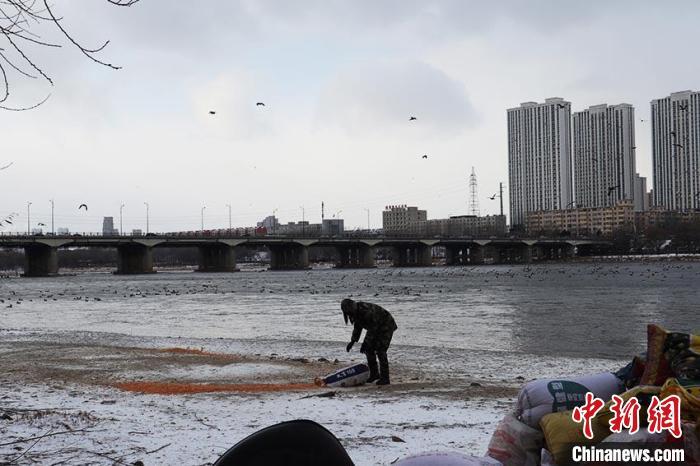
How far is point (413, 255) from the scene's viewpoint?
172 metres

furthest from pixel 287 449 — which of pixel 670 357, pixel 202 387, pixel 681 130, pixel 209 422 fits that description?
pixel 681 130

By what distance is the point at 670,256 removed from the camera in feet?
500

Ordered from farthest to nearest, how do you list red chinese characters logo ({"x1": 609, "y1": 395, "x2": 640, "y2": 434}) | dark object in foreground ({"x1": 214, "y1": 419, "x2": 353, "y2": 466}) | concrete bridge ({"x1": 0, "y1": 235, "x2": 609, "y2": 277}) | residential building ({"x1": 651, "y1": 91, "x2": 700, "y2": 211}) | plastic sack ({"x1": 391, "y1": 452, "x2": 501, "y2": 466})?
1. residential building ({"x1": 651, "y1": 91, "x2": 700, "y2": 211})
2. concrete bridge ({"x1": 0, "y1": 235, "x2": 609, "y2": 277})
3. red chinese characters logo ({"x1": 609, "y1": 395, "x2": 640, "y2": 434})
4. plastic sack ({"x1": 391, "y1": 452, "x2": 501, "y2": 466})
5. dark object in foreground ({"x1": 214, "y1": 419, "x2": 353, "y2": 466})

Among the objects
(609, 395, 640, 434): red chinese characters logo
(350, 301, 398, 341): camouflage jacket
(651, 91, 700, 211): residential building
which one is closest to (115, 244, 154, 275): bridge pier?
(350, 301, 398, 341): camouflage jacket

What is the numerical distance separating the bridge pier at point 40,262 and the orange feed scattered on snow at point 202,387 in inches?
4376

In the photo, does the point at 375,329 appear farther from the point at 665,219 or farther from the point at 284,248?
the point at 665,219

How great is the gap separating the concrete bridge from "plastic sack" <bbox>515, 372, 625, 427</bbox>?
105105 millimetres

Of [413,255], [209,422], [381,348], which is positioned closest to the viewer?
[209,422]

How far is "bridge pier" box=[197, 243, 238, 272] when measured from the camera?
433 ft

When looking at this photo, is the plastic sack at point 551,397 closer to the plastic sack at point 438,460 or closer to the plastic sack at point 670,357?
the plastic sack at point 670,357

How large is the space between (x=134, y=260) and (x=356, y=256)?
5617 centimetres

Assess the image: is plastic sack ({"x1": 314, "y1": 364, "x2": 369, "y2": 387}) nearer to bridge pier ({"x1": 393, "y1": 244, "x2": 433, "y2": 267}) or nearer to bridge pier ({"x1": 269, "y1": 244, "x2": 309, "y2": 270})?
bridge pier ({"x1": 269, "y1": 244, "x2": 309, "y2": 270})

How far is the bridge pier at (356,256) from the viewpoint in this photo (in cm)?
14262

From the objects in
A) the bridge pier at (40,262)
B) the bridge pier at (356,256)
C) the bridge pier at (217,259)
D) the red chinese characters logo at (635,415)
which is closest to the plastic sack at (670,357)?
the red chinese characters logo at (635,415)
